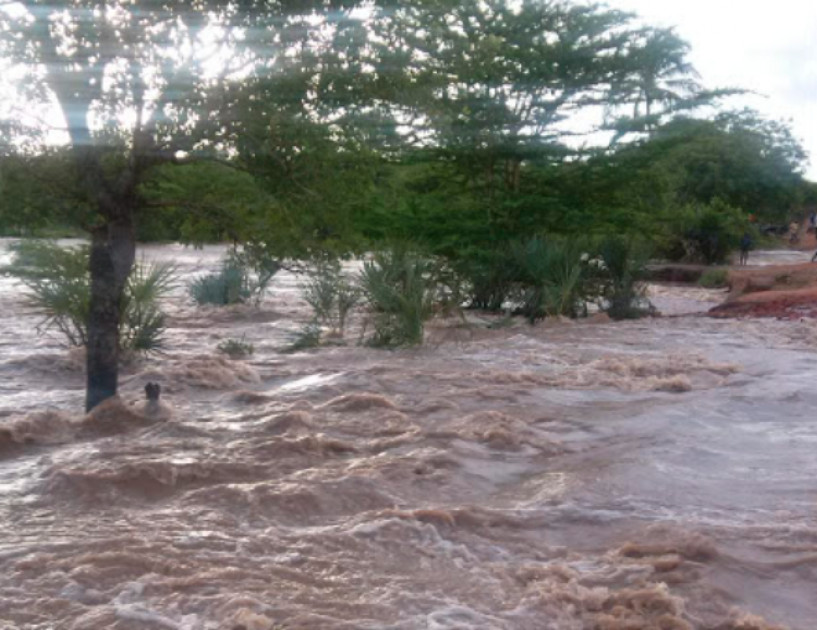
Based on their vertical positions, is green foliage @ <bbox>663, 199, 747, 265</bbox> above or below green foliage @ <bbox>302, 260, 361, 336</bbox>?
above

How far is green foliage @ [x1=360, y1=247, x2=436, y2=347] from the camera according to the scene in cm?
1418

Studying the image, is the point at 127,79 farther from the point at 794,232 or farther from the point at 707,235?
the point at 794,232

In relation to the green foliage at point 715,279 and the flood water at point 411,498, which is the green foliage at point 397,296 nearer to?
the flood water at point 411,498

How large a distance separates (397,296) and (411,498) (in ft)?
24.5

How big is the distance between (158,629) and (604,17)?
1872 centimetres

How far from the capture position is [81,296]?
39.3 ft

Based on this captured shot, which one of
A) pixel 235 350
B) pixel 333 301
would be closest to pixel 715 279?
pixel 333 301

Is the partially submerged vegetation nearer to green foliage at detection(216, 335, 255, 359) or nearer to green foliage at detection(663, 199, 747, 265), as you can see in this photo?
green foliage at detection(216, 335, 255, 359)

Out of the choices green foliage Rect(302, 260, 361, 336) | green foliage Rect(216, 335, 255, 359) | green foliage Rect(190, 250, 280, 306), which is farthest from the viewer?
green foliage Rect(190, 250, 280, 306)

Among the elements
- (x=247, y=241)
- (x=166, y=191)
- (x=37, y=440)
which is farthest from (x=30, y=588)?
(x=166, y=191)

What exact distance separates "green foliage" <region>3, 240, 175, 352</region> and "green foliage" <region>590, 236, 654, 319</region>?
28.7 ft

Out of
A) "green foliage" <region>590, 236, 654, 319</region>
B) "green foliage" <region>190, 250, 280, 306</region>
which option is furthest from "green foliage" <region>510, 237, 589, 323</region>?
"green foliage" <region>190, 250, 280, 306</region>

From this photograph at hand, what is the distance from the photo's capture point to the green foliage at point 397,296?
1418cm

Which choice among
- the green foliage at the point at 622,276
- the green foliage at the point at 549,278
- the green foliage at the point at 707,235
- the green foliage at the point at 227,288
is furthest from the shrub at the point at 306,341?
the green foliage at the point at 707,235
